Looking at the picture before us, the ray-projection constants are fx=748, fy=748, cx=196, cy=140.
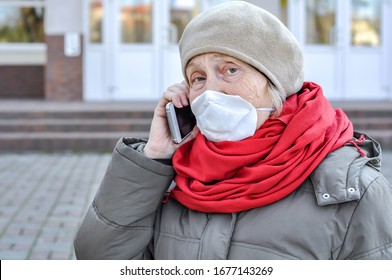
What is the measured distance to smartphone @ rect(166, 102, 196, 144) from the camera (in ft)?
6.91

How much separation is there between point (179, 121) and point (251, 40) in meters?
0.36

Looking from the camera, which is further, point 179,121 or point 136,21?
point 136,21

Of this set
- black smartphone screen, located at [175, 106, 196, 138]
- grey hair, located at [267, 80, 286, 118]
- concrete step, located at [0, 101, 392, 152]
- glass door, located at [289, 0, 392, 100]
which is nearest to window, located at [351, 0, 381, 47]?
glass door, located at [289, 0, 392, 100]

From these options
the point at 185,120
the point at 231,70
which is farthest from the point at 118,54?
the point at 231,70

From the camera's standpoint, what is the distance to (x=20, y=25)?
15.3 m

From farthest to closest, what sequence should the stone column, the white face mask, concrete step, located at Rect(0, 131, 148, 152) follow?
the stone column → concrete step, located at Rect(0, 131, 148, 152) → the white face mask

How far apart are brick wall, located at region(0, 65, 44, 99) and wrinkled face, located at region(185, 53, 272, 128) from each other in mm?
13508

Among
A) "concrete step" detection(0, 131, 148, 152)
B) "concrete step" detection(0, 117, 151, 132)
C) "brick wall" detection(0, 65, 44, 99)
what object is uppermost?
"brick wall" detection(0, 65, 44, 99)

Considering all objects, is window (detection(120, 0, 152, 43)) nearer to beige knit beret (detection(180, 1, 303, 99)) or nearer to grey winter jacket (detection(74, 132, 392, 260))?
grey winter jacket (detection(74, 132, 392, 260))

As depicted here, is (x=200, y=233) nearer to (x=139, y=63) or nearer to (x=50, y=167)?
(x=50, y=167)

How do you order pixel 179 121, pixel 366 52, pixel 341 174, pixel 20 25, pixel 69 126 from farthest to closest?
pixel 20 25 → pixel 366 52 → pixel 69 126 → pixel 179 121 → pixel 341 174

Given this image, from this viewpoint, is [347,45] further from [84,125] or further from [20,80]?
[20,80]

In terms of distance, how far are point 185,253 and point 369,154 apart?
1.79ft

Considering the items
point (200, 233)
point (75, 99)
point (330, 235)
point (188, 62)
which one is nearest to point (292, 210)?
point (330, 235)
